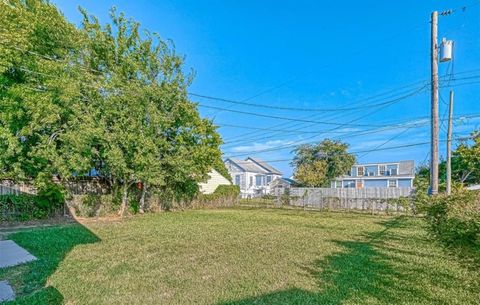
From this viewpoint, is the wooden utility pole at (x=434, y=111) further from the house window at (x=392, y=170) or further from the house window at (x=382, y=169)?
the house window at (x=382, y=169)

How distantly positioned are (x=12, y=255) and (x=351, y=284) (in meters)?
6.59

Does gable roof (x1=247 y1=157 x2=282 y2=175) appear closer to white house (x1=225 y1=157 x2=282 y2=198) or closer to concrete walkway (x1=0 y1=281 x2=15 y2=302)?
white house (x1=225 y1=157 x2=282 y2=198)

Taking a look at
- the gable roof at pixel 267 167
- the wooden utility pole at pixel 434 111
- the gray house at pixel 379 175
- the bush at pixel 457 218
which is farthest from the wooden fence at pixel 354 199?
the gable roof at pixel 267 167

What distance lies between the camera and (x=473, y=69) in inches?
474

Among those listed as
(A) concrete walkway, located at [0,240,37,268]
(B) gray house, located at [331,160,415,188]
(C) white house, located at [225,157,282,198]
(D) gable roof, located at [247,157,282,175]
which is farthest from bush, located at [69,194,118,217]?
(D) gable roof, located at [247,157,282,175]

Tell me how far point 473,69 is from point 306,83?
→ 10796 mm

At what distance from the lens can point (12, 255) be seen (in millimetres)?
5523

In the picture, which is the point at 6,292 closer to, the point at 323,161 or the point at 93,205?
the point at 93,205

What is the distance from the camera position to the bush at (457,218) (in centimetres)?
294

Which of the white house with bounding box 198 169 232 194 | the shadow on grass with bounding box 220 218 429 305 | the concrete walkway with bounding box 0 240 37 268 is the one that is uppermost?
the white house with bounding box 198 169 232 194

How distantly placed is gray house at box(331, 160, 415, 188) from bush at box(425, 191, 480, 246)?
28.1 metres

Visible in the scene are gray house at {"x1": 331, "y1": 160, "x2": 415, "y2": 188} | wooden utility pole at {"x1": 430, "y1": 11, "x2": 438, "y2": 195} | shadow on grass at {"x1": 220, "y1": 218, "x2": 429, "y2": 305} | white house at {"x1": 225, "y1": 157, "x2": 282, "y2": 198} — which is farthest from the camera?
white house at {"x1": 225, "y1": 157, "x2": 282, "y2": 198}

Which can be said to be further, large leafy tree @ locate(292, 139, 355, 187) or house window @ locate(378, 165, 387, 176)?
house window @ locate(378, 165, 387, 176)

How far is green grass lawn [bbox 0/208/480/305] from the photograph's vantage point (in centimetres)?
359
